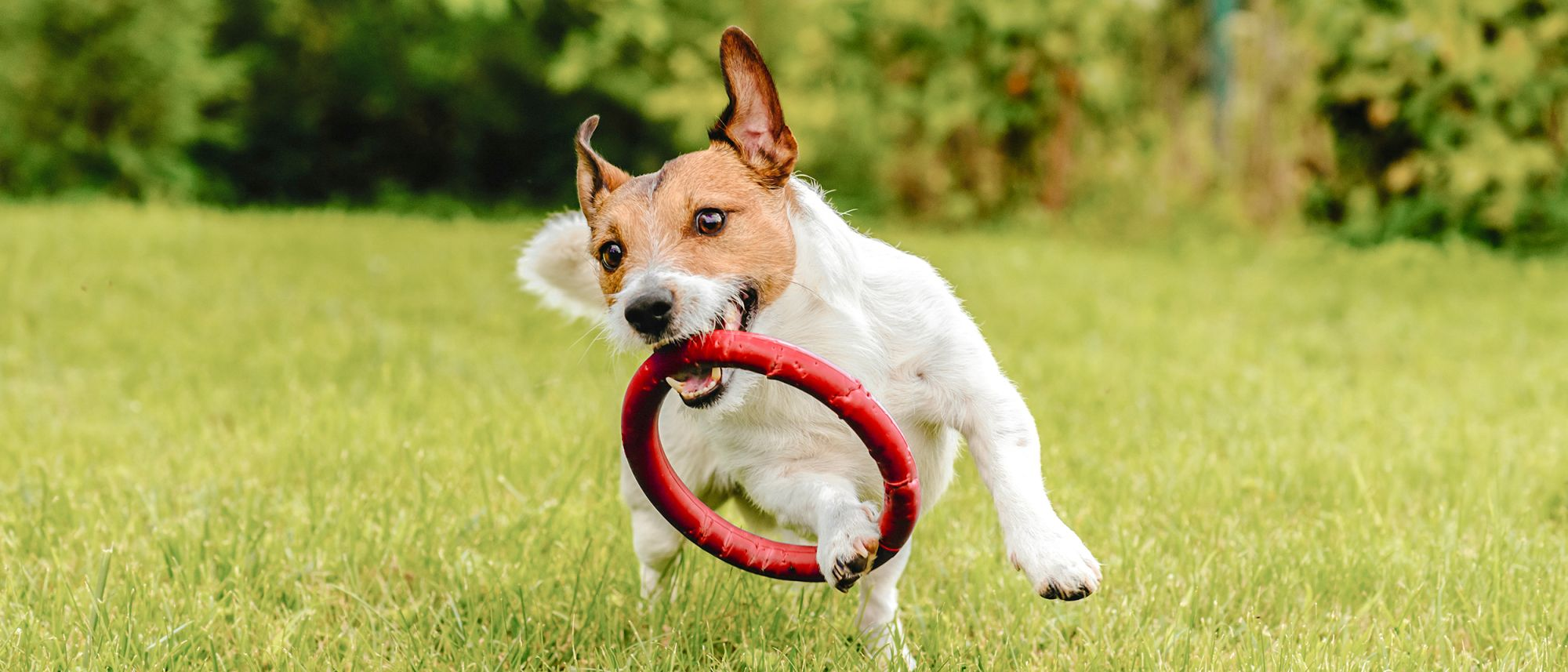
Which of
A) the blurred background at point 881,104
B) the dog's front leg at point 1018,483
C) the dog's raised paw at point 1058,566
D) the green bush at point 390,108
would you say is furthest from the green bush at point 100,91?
the dog's raised paw at point 1058,566

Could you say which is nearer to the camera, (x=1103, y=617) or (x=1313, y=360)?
(x=1103, y=617)

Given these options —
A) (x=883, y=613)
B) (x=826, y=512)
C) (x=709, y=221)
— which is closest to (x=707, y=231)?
(x=709, y=221)

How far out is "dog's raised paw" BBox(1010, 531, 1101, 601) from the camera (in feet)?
7.54

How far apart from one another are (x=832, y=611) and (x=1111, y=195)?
26.9 feet

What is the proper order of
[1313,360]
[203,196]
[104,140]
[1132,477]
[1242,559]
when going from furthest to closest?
[203,196]
[104,140]
[1313,360]
[1132,477]
[1242,559]

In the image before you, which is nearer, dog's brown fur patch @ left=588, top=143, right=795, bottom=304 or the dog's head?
the dog's head

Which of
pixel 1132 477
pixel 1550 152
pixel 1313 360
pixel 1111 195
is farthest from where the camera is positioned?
pixel 1111 195

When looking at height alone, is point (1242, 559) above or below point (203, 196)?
above

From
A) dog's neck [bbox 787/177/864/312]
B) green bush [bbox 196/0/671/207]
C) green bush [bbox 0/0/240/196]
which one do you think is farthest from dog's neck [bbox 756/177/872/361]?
green bush [bbox 196/0/671/207]

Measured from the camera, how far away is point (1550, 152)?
28.6 ft

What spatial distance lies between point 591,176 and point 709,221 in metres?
0.41

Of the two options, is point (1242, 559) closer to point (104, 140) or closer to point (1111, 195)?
point (1111, 195)

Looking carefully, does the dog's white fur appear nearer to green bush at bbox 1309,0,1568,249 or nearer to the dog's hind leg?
the dog's hind leg

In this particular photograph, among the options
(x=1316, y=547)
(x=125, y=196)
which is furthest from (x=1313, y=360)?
(x=125, y=196)
